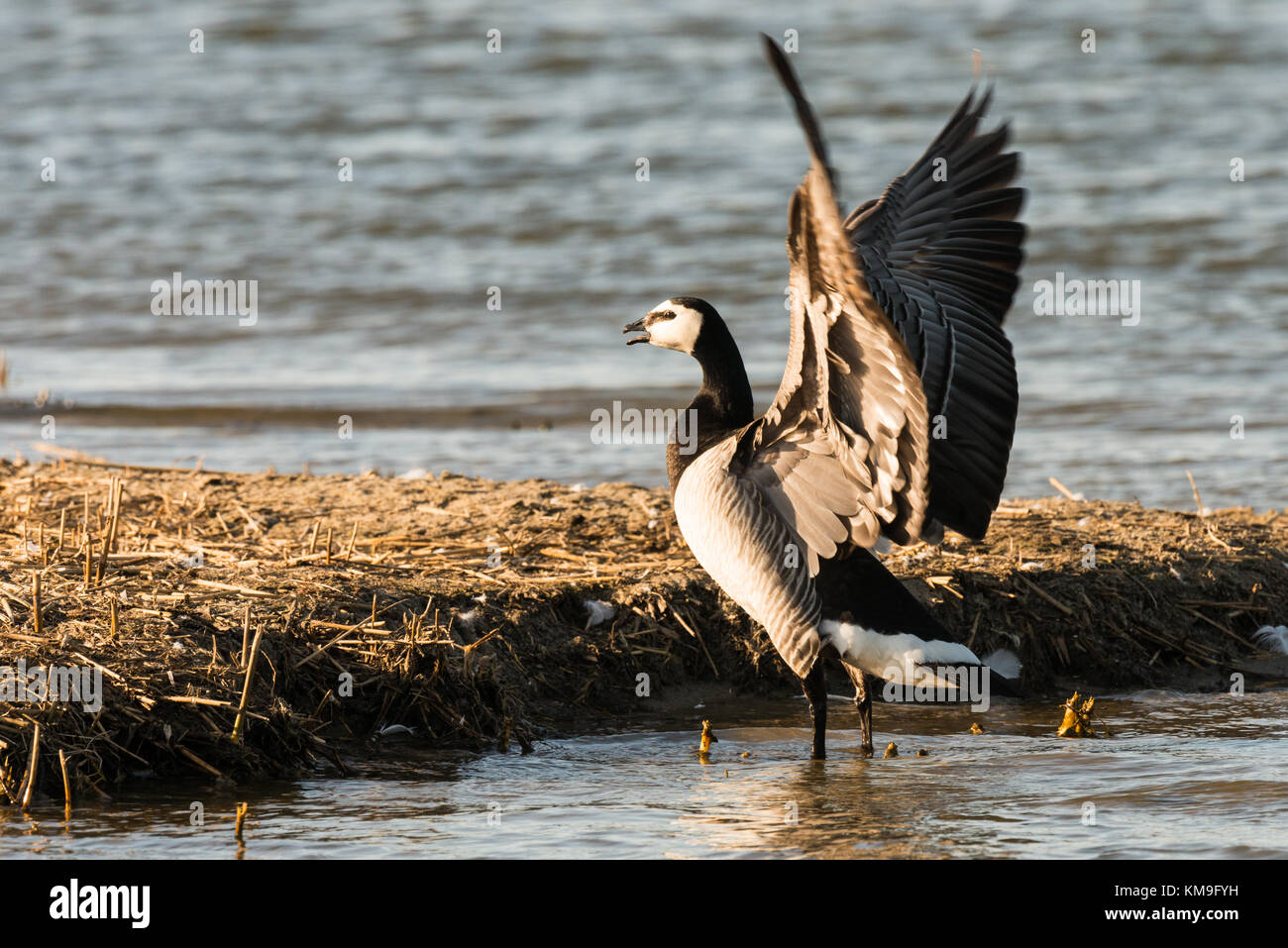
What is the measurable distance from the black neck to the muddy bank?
2.97 feet

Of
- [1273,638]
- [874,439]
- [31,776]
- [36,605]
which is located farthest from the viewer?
[1273,638]

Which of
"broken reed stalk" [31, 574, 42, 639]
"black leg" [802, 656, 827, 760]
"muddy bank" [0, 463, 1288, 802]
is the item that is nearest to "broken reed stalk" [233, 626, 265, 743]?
"muddy bank" [0, 463, 1288, 802]

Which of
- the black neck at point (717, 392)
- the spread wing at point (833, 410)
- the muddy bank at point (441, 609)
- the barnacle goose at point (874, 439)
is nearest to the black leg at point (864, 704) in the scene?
the barnacle goose at point (874, 439)

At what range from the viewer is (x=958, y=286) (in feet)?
21.3

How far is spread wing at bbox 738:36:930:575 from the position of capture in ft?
15.9

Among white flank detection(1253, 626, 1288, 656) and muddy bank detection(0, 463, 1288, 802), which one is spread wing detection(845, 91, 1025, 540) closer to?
muddy bank detection(0, 463, 1288, 802)

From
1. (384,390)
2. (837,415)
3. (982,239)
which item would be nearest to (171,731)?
(837,415)

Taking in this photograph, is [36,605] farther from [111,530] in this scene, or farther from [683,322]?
[683,322]

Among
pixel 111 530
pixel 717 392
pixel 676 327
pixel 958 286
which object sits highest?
pixel 958 286

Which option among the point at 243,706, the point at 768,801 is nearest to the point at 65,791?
the point at 243,706

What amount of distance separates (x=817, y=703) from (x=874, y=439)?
1.22 m

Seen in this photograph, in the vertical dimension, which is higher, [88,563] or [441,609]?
[88,563]

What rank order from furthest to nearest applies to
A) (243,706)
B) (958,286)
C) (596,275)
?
(596,275)
(958,286)
(243,706)
